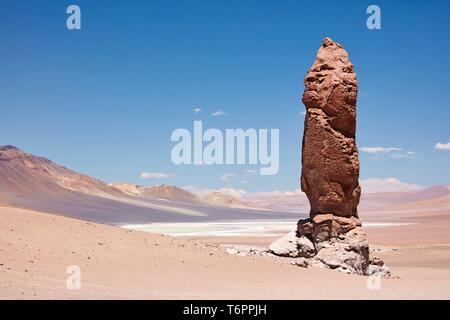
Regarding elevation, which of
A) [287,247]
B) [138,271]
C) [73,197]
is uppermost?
[73,197]

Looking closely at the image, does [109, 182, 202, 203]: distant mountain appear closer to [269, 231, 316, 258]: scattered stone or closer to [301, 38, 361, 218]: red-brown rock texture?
[269, 231, 316, 258]: scattered stone

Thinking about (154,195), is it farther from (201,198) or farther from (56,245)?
(56,245)

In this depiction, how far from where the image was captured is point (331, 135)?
1438cm

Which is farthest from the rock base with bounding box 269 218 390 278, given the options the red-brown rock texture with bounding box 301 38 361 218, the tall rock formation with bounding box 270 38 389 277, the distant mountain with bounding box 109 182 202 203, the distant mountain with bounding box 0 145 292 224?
the distant mountain with bounding box 109 182 202 203

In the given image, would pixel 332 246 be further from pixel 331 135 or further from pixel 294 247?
pixel 331 135

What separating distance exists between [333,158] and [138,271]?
20.8 feet

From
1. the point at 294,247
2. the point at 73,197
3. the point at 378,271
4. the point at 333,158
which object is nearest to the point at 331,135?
the point at 333,158

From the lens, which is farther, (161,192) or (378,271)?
(161,192)

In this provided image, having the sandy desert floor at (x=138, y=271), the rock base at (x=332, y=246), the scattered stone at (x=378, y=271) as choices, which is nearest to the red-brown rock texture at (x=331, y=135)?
the rock base at (x=332, y=246)

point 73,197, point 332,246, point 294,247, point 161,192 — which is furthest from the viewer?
point 161,192

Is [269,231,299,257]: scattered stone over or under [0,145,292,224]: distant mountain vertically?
under

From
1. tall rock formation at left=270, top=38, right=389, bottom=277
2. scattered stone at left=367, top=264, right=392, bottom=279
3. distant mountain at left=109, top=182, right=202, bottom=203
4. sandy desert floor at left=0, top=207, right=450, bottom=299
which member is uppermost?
distant mountain at left=109, top=182, right=202, bottom=203

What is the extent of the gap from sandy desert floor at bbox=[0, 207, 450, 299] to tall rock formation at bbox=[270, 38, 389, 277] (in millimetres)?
2390

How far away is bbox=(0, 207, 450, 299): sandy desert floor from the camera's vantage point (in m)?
8.62
